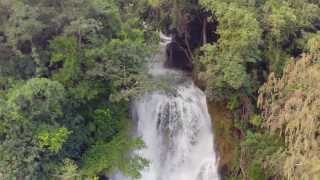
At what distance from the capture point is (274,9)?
15.0m

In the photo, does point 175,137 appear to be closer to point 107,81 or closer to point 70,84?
point 107,81

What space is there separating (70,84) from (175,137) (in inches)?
157

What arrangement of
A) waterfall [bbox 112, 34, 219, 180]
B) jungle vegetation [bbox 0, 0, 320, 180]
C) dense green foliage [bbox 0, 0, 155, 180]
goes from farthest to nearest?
waterfall [bbox 112, 34, 219, 180], dense green foliage [bbox 0, 0, 155, 180], jungle vegetation [bbox 0, 0, 320, 180]

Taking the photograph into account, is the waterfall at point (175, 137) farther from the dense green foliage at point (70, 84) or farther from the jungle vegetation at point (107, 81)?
the dense green foliage at point (70, 84)

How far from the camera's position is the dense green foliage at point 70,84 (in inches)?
541

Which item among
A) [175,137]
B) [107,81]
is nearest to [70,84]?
[107,81]

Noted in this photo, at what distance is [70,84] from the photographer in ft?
48.7

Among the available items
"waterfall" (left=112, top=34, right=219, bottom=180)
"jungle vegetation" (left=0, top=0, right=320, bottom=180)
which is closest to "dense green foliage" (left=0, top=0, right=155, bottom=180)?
"jungle vegetation" (left=0, top=0, right=320, bottom=180)

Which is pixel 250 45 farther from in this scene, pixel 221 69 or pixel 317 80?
pixel 317 80

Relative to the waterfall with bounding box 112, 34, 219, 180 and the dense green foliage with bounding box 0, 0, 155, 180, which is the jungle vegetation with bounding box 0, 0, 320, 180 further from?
the waterfall with bounding box 112, 34, 219, 180

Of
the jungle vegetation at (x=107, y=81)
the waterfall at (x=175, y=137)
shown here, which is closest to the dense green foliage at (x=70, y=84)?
the jungle vegetation at (x=107, y=81)

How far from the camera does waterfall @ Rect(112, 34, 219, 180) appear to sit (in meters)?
16.3

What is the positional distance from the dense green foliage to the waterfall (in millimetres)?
1293

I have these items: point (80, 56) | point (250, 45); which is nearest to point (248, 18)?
point (250, 45)
